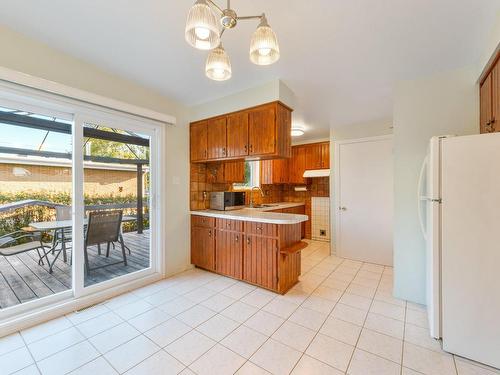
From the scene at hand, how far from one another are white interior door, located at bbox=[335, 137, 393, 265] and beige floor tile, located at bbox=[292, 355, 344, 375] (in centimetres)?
264

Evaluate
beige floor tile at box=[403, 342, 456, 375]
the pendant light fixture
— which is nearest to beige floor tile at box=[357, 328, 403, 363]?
beige floor tile at box=[403, 342, 456, 375]

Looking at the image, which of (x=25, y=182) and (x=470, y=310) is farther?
(x=25, y=182)

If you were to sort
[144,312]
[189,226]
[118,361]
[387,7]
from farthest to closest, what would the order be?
[189,226]
[144,312]
[118,361]
[387,7]

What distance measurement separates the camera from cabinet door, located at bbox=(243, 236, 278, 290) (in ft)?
8.35

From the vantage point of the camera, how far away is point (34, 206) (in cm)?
206

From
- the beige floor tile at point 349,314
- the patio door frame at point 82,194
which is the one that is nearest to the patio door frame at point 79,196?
the patio door frame at point 82,194

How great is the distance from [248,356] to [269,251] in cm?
110

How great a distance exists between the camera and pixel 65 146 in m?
2.23

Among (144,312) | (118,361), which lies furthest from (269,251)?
(118,361)


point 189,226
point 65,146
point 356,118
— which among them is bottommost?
point 189,226

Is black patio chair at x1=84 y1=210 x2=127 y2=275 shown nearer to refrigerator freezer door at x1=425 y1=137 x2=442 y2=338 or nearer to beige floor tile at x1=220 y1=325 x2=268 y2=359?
beige floor tile at x1=220 y1=325 x2=268 y2=359

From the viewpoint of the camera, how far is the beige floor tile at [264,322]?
192cm

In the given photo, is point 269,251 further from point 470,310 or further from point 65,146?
point 65,146

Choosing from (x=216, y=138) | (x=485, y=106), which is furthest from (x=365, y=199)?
(x=216, y=138)
